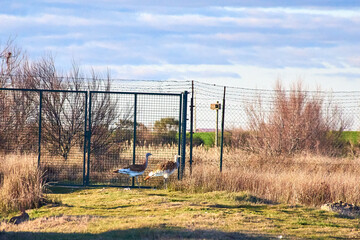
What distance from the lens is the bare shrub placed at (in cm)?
1773

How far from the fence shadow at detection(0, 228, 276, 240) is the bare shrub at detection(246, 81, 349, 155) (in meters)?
10.8

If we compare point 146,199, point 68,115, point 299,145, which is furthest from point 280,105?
point 146,199

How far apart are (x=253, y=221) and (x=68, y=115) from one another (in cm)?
949

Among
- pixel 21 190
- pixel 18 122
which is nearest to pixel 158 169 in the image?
pixel 21 190

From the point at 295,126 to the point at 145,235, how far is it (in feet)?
40.3

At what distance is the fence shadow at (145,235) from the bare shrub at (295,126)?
10.8 m

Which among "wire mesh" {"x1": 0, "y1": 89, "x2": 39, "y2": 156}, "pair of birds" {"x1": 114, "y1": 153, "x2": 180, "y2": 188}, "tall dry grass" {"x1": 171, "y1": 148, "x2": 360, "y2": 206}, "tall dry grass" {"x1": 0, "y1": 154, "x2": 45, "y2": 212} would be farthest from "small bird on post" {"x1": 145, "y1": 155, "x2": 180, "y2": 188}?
"wire mesh" {"x1": 0, "y1": 89, "x2": 39, "y2": 156}

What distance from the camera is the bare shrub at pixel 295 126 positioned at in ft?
58.2

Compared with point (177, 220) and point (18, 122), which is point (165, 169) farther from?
point (18, 122)

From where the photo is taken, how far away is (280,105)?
18.2 metres

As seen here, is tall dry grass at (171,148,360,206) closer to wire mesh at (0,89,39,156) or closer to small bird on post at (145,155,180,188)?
small bird on post at (145,155,180,188)

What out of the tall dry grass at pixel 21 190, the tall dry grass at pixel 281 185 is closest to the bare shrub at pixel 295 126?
the tall dry grass at pixel 281 185

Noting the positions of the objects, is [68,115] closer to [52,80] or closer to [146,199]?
[52,80]

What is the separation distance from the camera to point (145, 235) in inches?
267
